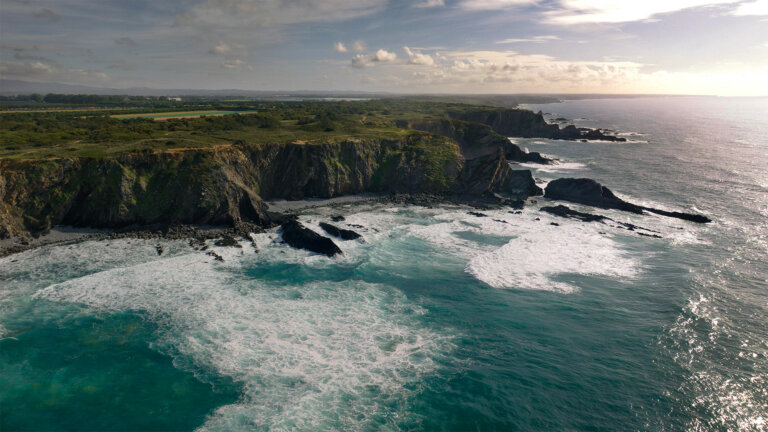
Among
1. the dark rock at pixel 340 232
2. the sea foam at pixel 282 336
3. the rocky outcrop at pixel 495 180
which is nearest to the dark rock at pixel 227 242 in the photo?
the sea foam at pixel 282 336

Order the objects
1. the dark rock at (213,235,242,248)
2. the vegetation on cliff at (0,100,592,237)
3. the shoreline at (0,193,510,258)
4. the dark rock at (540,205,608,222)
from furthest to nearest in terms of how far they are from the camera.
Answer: the dark rock at (540,205,608,222)
the vegetation on cliff at (0,100,592,237)
the dark rock at (213,235,242,248)
the shoreline at (0,193,510,258)

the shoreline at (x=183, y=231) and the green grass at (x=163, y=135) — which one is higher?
the green grass at (x=163, y=135)

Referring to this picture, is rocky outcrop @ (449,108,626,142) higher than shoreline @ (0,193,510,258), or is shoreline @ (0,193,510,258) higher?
rocky outcrop @ (449,108,626,142)

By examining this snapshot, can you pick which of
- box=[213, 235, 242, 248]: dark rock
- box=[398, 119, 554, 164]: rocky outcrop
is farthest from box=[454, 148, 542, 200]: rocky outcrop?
box=[213, 235, 242, 248]: dark rock

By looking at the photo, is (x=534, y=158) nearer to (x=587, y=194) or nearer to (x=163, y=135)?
→ (x=587, y=194)

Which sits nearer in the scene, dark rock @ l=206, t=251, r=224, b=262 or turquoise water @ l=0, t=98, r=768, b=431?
turquoise water @ l=0, t=98, r=768, b=431

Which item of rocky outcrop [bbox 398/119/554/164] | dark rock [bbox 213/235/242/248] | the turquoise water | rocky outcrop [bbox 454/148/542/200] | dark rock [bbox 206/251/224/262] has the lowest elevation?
the turquoise water

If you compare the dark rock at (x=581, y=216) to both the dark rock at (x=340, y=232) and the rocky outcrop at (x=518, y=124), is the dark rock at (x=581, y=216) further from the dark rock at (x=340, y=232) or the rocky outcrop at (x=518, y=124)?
the rocky outcrop at (x=518, y=124)

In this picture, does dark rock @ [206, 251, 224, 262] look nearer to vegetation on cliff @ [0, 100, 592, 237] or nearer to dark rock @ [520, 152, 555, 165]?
vegetation on cliff @ [0, 100, 592, 237]
